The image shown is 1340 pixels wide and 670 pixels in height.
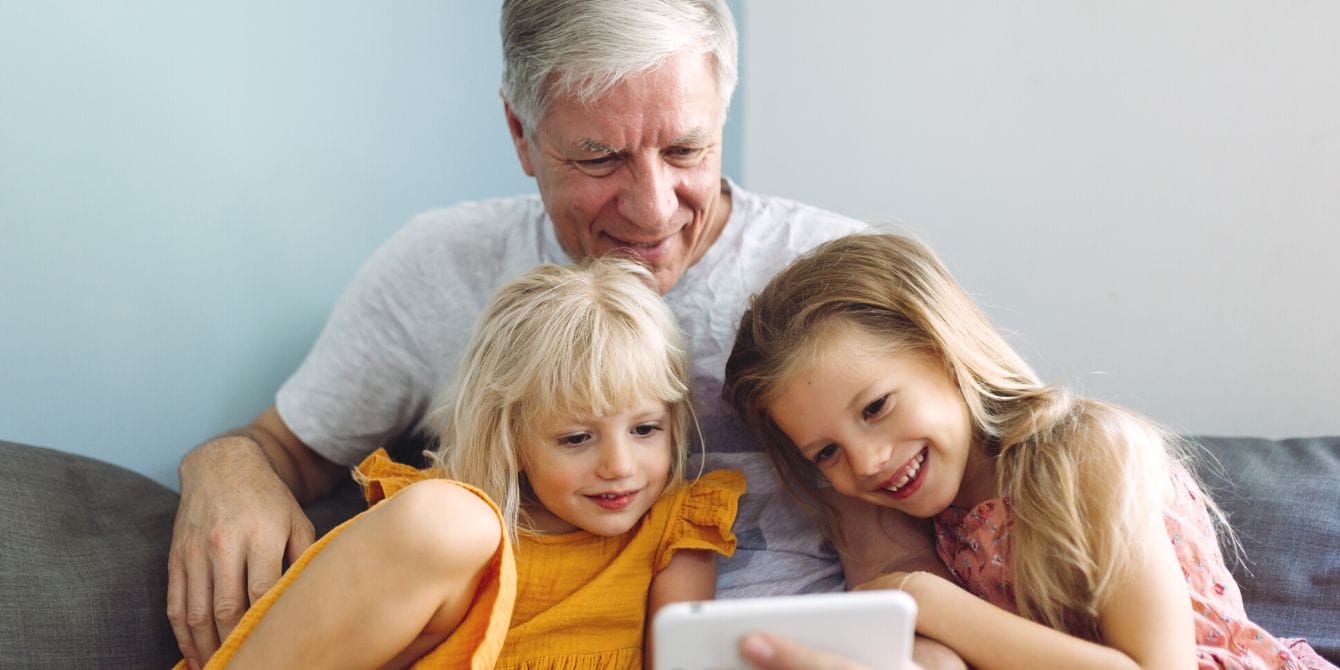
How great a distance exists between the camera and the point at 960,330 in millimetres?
1350

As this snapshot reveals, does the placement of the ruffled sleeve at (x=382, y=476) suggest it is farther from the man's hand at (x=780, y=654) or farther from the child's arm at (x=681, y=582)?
the man's hand at (x=780, y=654)

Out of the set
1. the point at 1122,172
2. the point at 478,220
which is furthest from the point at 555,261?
the point at 1122,172

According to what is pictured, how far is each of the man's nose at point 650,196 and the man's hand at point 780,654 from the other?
626mm

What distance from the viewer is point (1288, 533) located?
1444 mm

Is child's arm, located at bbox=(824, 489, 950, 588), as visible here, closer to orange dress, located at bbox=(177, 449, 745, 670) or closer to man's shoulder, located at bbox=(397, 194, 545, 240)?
orange dress, located at bbox=(177, 449, 745, 670)

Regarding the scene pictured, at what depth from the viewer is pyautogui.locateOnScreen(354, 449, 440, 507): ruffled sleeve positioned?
1.39 metres

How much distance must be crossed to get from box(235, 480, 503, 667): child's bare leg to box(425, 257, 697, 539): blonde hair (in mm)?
149

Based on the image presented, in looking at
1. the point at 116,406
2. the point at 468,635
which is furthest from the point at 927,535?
the point at 116,406

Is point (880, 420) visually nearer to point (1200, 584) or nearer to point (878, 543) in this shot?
point (878, 543)

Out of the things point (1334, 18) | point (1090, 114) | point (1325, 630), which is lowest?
point (1325, 630)

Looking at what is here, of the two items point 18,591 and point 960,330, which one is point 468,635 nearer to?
point 18,591

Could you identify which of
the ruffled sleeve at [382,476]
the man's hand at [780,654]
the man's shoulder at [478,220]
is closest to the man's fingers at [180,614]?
the ruffled sleeve at [382,476]

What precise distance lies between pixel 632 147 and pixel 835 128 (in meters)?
0.87

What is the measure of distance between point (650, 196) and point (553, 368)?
0.25m
